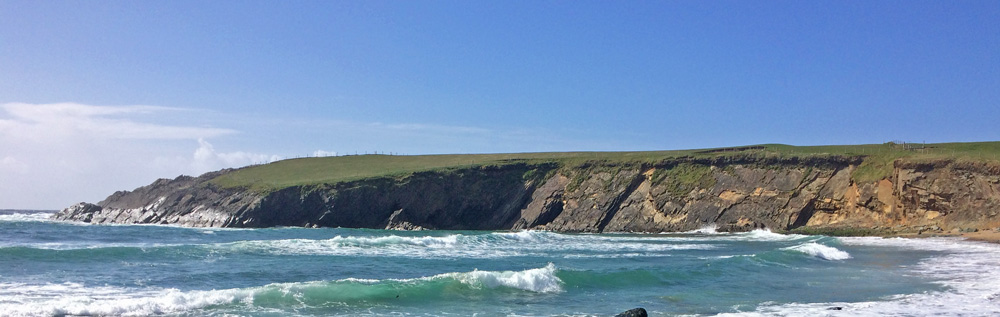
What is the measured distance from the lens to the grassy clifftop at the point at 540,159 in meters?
49.0

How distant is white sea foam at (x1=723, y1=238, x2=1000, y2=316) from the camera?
51.2 feet

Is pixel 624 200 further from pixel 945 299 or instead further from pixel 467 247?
pixel 945 299

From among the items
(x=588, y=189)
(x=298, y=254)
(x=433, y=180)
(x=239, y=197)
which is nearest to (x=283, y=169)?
(x=239, y=197)

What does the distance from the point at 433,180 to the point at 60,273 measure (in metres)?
39.0

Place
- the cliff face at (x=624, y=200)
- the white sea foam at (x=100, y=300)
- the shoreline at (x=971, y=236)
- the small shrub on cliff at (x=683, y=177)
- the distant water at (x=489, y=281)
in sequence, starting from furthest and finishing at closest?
1. the small shrub on cliff at (x=683, y=177)
2. the cliff face at (x=624, y=200)
3. the shoreline at (x=971, y=236)
4. the distant water at (x=489, y=281)
5. the white sea foam at (x=100, y=300)

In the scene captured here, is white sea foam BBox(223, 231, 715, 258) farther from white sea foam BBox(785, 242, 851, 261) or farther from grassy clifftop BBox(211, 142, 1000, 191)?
grassy clifftop BBox(211, 142, 1000, 191)

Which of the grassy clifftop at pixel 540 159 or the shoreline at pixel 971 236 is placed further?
the grassy clifftop at pixel 540 159

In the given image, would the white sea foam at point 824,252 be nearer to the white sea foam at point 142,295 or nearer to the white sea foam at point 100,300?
the white sea foam at point 142,295

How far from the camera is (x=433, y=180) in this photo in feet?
194

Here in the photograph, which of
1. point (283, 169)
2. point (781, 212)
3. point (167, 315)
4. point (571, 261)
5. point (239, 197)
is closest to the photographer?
point (167, 315)

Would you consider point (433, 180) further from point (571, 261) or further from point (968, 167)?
point (968, 167)

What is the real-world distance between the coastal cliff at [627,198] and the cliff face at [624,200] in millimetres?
80

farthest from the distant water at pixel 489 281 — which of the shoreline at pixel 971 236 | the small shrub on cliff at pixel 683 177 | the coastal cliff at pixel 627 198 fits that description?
the small shrub on cliff at pixel 683 177

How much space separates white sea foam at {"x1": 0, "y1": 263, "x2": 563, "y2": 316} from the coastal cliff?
3217 cm
